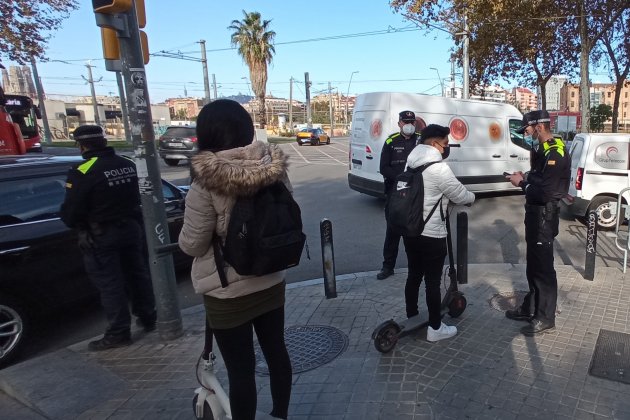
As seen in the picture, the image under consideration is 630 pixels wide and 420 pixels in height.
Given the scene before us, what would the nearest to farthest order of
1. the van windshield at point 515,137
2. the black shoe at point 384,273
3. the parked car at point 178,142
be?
the black shoe at point 384,273 → the van windshield at point 515,137 → the parked car at point 178,142

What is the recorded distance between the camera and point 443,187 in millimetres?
3326

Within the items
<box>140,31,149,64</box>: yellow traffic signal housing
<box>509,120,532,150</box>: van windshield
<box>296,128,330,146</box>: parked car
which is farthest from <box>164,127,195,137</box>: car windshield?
<box>296,128,330,146</box>: parked car

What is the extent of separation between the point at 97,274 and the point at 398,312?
107 inches

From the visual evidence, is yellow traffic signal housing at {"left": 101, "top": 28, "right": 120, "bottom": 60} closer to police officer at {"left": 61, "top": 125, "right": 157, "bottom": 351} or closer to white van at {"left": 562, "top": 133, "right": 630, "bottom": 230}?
police officer at {"left": 61, "top": 125, "right": 157, "bottom": 351}

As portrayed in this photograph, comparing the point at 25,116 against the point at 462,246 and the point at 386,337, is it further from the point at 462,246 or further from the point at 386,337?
the point at 386,337

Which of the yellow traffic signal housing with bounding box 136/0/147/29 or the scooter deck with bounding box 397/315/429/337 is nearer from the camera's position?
the scooter deck with bounding box 397/315/429/337

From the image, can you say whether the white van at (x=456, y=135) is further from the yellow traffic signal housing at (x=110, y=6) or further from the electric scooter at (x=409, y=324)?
the yellow traffic signal housing at (x=110, y=6)

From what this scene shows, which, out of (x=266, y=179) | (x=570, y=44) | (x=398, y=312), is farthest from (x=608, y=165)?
(x=570, y=44)

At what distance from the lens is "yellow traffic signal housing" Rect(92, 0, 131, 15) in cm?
332

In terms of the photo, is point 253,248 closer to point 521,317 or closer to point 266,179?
point 266,179

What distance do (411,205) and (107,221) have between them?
8.07ft

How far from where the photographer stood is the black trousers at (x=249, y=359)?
2186mm

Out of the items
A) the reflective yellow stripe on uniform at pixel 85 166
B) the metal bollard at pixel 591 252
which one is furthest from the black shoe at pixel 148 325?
the metal bollard at pixel 591 252

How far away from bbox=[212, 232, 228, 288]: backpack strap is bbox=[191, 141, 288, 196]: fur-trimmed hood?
0.81 feet
